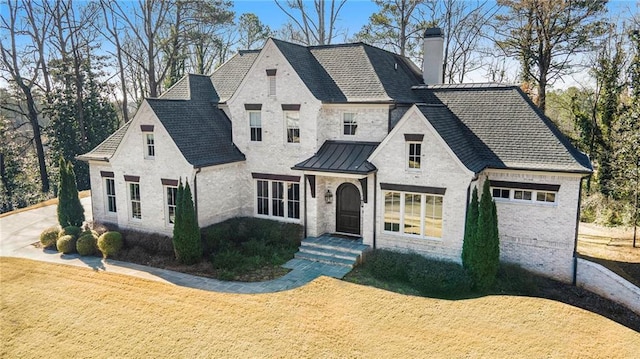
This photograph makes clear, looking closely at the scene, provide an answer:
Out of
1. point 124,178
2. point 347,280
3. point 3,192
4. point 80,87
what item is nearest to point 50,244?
point 124,178

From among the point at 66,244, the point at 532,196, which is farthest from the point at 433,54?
the point at 66,244

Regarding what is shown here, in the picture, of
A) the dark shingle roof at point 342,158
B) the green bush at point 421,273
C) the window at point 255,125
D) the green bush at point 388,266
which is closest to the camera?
the green bush at point 421,273

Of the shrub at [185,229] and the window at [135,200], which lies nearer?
the shrub at [185,229]

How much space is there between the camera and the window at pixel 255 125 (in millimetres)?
21219

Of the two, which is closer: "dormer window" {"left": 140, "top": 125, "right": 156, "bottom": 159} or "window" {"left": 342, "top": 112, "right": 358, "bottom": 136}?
"window" {"left": 342, "top": 112, "right": 358, "bottom": 136}

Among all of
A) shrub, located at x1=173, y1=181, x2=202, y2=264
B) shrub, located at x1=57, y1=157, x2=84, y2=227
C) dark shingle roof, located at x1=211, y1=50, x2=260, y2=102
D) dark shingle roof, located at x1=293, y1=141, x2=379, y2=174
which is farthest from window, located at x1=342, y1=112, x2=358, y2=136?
shrub, located at x1=57, y1=157, x2=84, y2=227

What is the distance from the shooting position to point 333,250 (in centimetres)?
1847

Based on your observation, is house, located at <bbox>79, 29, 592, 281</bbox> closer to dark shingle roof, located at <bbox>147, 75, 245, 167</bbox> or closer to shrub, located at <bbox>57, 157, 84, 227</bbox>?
dark shingle roof, located at <bbox>147, 75, 245, 167</bbox>

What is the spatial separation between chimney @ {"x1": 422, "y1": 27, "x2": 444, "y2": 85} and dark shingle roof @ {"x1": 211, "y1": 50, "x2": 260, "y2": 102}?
9.55 metres

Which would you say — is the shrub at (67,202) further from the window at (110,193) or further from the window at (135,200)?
the window at (135,200)

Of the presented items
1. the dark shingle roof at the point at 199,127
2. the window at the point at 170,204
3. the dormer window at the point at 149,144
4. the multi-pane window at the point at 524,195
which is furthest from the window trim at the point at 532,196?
the dormer window at the point at 149,144

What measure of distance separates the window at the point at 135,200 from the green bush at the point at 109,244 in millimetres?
1927

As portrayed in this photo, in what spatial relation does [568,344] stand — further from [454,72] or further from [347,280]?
[454,72]

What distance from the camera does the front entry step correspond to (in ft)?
58.4
